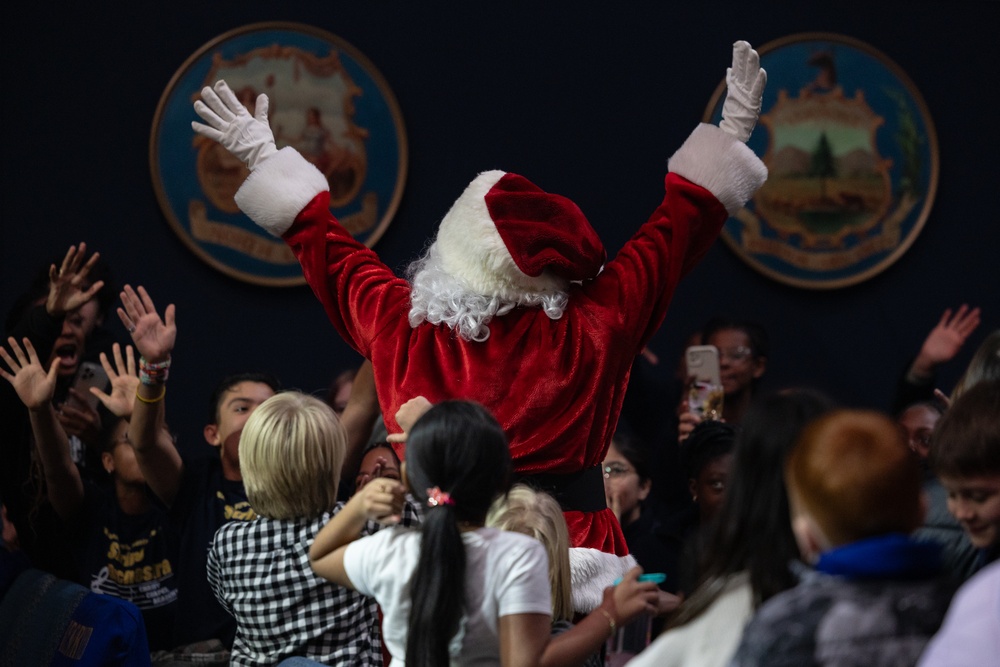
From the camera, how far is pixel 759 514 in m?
1.53

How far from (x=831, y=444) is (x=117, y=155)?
12.0 feet

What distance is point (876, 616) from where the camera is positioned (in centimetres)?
127

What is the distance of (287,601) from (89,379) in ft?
5.36

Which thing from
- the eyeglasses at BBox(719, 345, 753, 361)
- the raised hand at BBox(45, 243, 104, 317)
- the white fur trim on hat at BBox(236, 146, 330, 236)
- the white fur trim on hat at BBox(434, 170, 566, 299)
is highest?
the white fur trim on hat at BBox(236, 146, 330, 236)

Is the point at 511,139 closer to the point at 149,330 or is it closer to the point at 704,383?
the point at 704,383

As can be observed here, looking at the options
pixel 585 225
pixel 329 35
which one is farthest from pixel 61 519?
pixel 329 35

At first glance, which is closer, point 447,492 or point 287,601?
point 447,492

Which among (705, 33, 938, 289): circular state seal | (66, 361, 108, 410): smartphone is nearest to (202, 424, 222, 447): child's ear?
(66, 361, 108, 410): smartphone

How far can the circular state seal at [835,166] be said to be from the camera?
4.69 meters

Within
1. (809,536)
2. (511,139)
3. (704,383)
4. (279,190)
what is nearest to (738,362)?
(704,383)

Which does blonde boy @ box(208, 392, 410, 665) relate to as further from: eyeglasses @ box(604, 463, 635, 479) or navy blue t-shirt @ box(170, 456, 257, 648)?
eyeglasses @ box(604, 463, 635, 479)

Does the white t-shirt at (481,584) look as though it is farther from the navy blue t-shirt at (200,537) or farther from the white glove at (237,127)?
the white glove at (237,127)

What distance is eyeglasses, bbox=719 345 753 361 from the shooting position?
13.5 ft

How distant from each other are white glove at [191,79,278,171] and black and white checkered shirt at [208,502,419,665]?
36.0 inches
